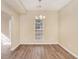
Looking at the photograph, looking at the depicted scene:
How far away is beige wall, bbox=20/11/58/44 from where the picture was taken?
1009 centimetres

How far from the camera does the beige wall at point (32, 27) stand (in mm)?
10086

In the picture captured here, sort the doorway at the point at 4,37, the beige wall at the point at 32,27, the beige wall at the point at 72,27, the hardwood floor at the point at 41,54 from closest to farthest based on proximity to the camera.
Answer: the doorway at the point at 4,37, the beige wall at the point at 72,27, the hardwood floor at the point at 41,54, the beige wall at the point at 32,27

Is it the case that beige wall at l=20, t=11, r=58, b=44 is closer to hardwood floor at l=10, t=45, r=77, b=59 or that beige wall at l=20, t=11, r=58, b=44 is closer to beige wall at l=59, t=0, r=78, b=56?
hardwood floor at l=10, t=45, r=77, b=59

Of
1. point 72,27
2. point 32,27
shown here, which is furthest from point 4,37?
point 32,27

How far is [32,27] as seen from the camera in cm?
1015

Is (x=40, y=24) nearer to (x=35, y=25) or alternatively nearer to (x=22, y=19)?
(x=35, y=25)

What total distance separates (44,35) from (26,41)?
1495 millimetres

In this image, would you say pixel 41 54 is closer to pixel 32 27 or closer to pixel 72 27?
pixel 72 27

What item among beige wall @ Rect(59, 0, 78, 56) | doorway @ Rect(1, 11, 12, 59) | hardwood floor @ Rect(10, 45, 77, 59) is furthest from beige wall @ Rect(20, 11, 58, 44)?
doorway @ Rect(1, 11, 12, 59)

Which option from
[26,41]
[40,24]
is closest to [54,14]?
[40,24]

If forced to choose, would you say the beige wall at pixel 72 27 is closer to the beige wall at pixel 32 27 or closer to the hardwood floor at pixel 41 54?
the hardwood floor at pixel 41 54

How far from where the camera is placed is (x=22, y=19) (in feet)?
33.1

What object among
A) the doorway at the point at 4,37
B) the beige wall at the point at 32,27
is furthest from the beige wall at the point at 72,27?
the beige wall at the point at 32,27

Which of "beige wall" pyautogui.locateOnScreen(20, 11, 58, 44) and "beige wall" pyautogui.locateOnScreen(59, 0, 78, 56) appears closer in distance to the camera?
"beige wall" pyautogui.locateOnScreen(59, 0, 78, 56)
